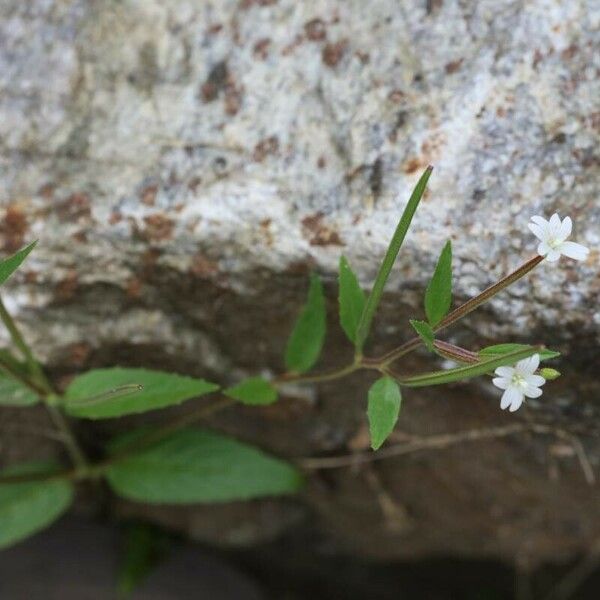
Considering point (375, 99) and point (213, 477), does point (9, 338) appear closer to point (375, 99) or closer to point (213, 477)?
point (213, 477)

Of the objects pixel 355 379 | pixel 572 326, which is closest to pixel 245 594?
pixel 355 379

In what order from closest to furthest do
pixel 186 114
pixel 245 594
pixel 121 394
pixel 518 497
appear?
1. pixel 121 394
2. pixel 186 114
3. pixel 518 497
4. pixel 245 594

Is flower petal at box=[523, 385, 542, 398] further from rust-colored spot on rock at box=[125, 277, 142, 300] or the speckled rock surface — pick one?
rust-colored spot on rock at box=[125, 277, 142, 300]

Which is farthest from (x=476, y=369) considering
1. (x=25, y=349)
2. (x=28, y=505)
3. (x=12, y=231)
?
(x=28, y=505)

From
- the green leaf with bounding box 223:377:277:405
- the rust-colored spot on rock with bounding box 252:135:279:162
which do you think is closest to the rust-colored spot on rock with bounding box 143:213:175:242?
the rust-colored spot on rock with bounding box 252:135:279:162

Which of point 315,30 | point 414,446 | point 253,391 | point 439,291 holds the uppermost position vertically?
point 315,30

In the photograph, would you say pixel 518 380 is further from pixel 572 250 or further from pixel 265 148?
pixel 265 148
